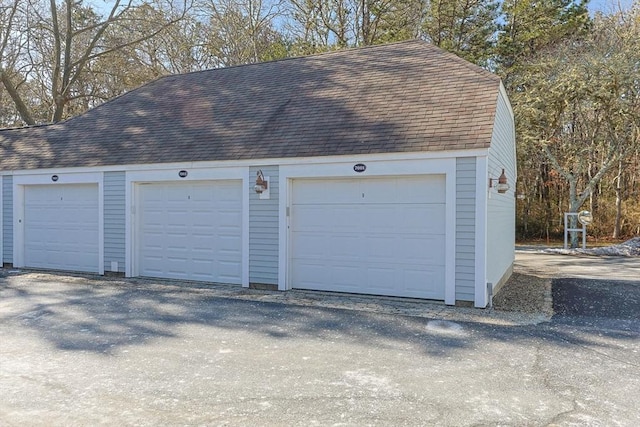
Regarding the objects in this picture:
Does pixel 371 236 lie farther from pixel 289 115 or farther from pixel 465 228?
pixel 289 115

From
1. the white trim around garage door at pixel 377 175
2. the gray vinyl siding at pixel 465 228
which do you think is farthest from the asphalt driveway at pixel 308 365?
the white trim around garage door at pixel 377 175

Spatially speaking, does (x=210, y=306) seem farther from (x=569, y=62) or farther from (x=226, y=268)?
(x=569, y=62)

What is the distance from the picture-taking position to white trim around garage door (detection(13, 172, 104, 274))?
32.7ft

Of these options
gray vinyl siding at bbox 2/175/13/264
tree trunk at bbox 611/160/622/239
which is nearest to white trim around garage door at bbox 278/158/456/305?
gray vinyl siding at bbox 2/175/13/264

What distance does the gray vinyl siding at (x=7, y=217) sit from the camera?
11.0 m

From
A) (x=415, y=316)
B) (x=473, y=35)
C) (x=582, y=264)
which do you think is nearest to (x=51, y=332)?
(x=415, y=316)

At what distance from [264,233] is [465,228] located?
11.1 ft

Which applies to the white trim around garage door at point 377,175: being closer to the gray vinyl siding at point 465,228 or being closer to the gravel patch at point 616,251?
the gray vinyl siding at point 465,228

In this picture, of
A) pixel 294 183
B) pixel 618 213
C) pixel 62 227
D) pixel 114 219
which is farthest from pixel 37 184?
pixel 618 213

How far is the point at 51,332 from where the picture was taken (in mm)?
5746

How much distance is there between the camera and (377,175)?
25.2ft

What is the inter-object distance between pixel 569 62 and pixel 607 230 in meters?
8.91

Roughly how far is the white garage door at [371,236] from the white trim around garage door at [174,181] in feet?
2.91

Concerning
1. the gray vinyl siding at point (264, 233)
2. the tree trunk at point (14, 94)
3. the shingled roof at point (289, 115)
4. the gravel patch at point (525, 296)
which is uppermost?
the tree trunk at point (14, 94)
